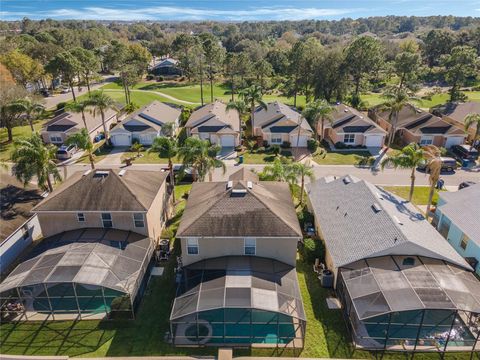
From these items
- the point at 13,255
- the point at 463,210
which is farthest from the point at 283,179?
the point at 13,255

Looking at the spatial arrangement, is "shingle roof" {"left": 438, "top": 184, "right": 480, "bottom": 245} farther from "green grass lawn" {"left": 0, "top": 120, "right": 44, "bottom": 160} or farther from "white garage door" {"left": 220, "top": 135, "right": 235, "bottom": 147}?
"green grass lawn" {"left": 0, "top": 120, "right": 44, "bottom": 160}

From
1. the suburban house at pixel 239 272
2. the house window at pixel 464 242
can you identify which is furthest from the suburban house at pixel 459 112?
the suburban house at pixel 239 272

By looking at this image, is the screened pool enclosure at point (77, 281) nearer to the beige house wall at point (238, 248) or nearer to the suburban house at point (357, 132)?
the beige house wall at point (238, 248)

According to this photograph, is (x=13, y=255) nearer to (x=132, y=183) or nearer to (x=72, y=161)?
(x=132, y=183)

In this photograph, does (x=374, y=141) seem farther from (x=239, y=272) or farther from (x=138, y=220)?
(x=138, y=220)

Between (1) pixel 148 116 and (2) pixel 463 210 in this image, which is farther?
(1) pixel 148 116

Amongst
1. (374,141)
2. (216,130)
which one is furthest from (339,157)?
(216,130)

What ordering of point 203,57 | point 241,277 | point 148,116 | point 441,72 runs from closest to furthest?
point 241,277, point 148,116, point 203,57, point 441,72
